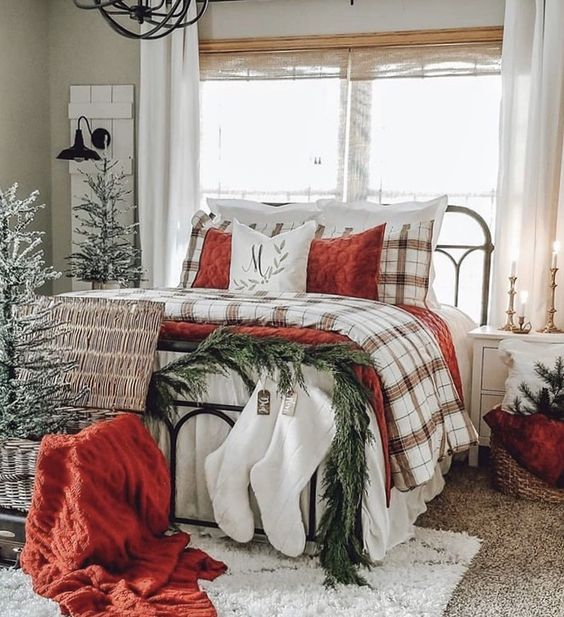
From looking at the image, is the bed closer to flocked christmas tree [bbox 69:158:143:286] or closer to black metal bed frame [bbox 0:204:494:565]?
black metal bed frame [bbox 0:204:494:565]

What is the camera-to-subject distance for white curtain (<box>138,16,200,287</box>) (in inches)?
184

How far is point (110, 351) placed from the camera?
270 cm

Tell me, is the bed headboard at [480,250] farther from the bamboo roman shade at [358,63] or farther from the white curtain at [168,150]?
the white curtain at [168,150]

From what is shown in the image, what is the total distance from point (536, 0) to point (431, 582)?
2.83 metres

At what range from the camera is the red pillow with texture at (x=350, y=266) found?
3479 millimetres

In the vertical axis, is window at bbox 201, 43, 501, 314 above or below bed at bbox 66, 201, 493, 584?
above

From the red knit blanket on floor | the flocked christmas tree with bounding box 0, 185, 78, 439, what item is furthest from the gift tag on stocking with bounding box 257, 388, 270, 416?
the flocked christmas tree with bounding box 0, 185, 78, 439

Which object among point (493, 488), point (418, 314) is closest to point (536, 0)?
point (418, 314)

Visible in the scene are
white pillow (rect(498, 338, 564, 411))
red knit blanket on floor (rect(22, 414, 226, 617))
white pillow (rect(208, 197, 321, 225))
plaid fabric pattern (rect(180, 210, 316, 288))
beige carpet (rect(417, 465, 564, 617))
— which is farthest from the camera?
white pillow (rect(208, 197, 321, 225))

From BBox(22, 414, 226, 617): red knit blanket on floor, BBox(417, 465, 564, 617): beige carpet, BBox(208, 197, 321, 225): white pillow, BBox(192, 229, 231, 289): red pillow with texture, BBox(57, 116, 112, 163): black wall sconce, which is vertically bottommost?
BBox(417, 465, 564, 617): beige carpet

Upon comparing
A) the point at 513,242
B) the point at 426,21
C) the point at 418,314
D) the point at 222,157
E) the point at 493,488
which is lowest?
the point at 493,488

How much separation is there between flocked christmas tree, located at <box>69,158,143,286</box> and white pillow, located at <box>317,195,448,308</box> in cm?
116

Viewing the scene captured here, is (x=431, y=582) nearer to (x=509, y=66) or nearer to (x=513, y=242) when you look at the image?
(x=513, y=242)

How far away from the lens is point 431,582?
2406 millimetres
